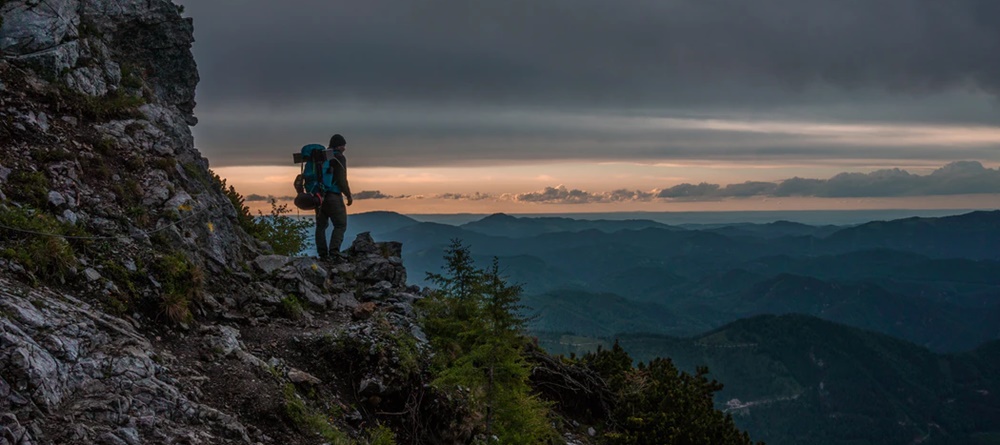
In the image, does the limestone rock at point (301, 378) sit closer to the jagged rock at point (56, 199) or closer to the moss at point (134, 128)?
the jagged rock at point (56, 199)

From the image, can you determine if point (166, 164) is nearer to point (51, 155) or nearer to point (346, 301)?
point (51, 155)

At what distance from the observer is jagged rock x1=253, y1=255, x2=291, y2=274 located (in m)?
16.0

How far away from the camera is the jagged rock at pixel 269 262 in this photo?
16031 millimetres

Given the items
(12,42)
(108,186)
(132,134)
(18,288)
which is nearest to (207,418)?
(18,288)

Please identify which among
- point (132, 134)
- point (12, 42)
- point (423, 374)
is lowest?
point (423, 374)

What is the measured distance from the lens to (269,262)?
16375mm

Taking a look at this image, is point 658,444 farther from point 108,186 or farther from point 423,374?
point 108,186

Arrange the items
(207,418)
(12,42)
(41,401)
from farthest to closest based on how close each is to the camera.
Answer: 1. (12,42)
2. (207,418)
3. (41,401)

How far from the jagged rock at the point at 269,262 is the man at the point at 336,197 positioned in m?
3.40

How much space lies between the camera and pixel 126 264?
11.5 meters

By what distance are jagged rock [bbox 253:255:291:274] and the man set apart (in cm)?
340

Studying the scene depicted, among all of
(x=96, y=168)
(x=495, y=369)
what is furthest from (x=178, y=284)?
(x=495, y=369)

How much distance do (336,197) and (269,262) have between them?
4.10 m

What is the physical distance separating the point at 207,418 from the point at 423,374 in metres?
5.21
